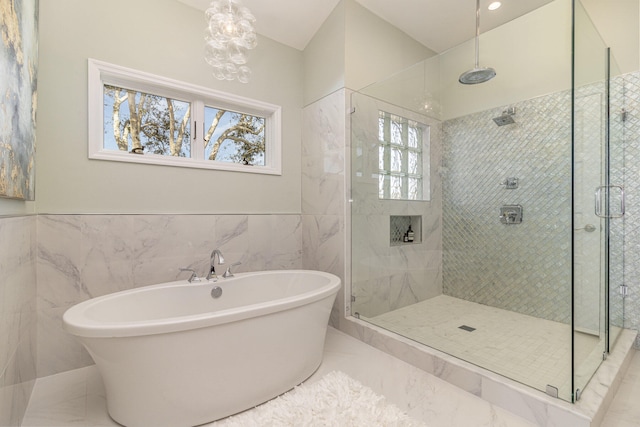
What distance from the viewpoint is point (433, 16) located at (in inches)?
111

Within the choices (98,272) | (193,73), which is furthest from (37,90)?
(98,272)

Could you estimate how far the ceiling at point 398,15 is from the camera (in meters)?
2.59

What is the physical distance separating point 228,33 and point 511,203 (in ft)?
8.49

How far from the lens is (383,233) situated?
9.21 ft

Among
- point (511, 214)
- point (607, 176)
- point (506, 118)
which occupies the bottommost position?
point (511, 214)

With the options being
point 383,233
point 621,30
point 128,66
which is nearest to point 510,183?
point 383,233

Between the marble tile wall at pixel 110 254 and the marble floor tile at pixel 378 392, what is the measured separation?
0.29 meters

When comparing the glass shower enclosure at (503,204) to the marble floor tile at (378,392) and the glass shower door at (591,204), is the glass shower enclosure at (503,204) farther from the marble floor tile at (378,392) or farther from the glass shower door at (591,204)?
the marble floor tile at (378,392)

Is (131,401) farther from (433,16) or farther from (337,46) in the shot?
(433,16)

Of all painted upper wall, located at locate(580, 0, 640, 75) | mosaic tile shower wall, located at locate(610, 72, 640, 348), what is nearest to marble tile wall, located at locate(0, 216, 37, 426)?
mosaic tile shower wall, located at locate(610, 72, 640, 348)

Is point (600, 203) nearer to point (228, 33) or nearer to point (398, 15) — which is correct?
point (398, 15)

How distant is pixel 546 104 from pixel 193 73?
2917 mm

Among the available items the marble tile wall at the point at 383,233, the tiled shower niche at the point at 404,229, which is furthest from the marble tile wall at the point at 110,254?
the tiled shower niche at the point at 404,229

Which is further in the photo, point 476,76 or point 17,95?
point 476,76
